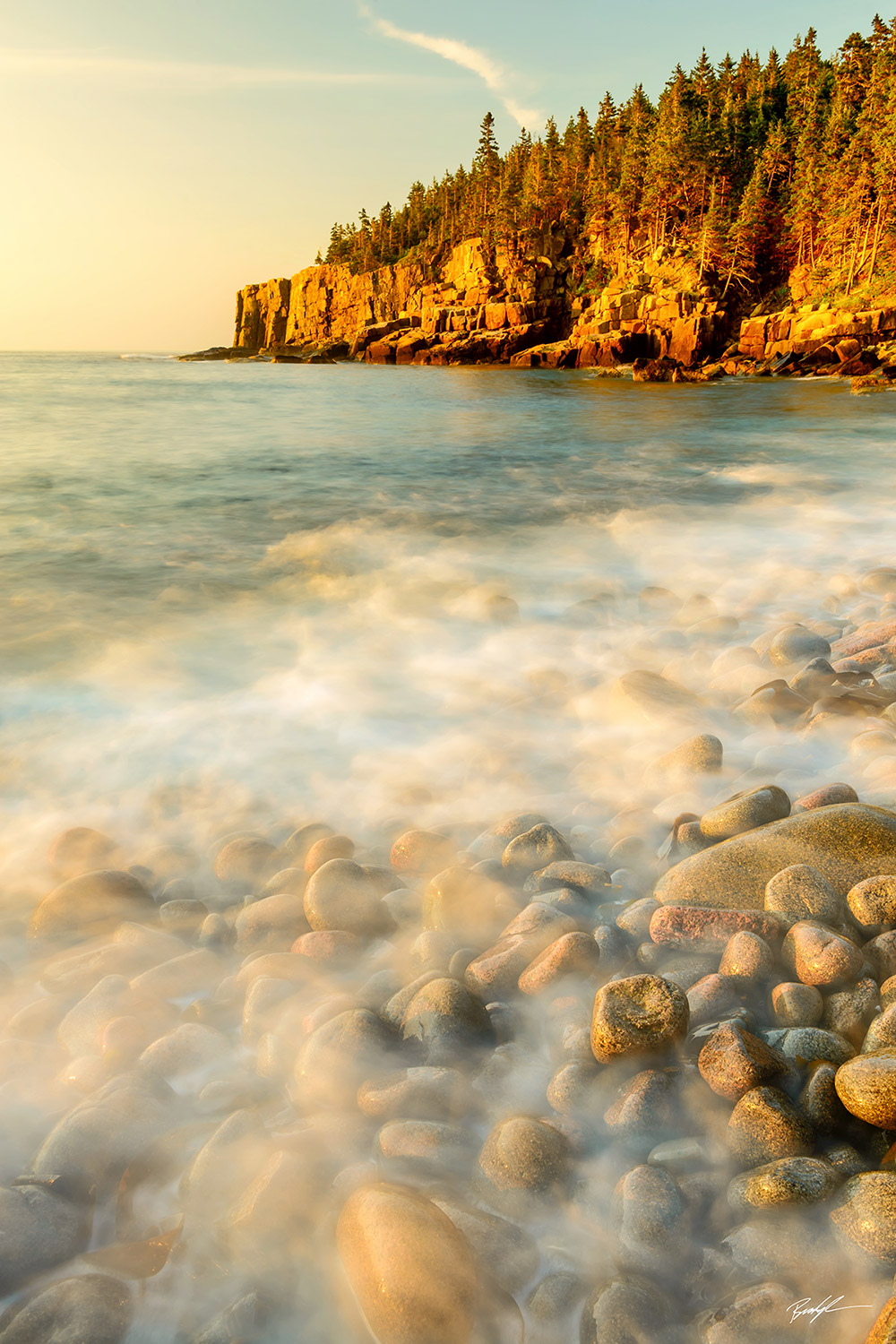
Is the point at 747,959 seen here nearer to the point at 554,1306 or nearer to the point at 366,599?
the point at 554,1306

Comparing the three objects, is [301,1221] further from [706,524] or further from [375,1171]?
[706,524]

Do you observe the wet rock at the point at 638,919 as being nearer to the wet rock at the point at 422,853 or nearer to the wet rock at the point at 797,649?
the wet rock at the point at 422,853

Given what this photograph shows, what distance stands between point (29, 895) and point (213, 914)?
3.00 feet

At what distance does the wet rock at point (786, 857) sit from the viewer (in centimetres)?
279

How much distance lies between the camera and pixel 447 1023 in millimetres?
2338

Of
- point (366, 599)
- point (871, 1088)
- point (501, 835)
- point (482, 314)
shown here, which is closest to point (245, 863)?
point (501, 835)

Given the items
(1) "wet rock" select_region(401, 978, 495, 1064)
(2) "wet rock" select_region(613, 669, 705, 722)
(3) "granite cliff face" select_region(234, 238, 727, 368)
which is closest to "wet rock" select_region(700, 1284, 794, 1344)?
(1) "wet rock" select_region(401, 978, 495, 1064)

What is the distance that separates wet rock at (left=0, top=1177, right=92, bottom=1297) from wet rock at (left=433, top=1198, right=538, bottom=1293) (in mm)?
899

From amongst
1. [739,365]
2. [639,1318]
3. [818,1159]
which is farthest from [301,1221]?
[739,365]

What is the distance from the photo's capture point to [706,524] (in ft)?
32.5

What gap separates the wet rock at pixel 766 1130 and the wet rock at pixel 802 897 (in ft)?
2.61

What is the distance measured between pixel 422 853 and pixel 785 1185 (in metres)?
1.86

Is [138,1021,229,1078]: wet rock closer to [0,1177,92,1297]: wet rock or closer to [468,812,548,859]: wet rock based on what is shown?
[0,1177,92,1297]: wet rock

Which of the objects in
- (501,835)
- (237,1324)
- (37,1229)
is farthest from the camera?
(501,835)
